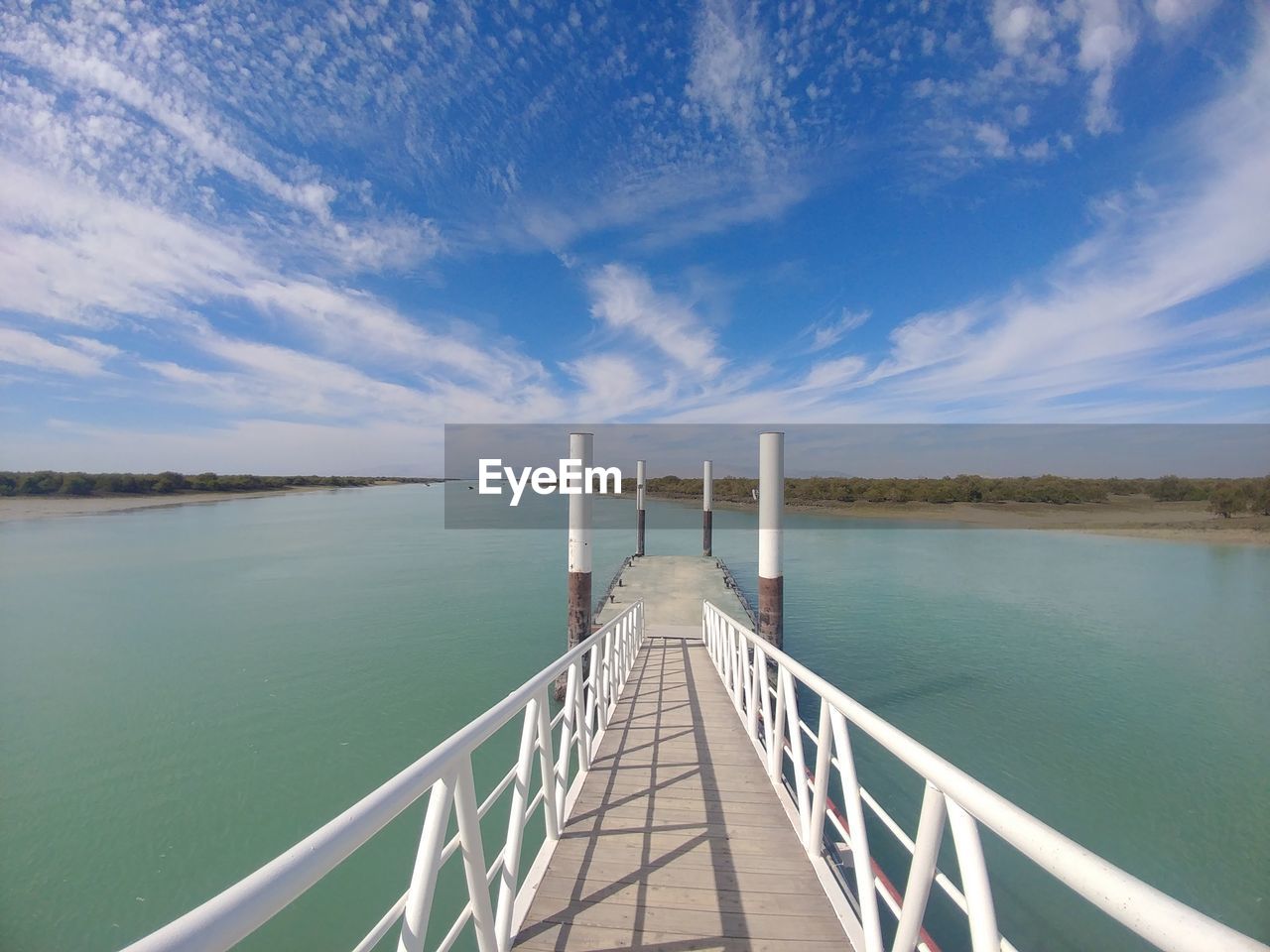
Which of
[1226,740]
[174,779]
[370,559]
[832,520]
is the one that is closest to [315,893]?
[174,779]

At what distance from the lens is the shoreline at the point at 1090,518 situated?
3102 cm

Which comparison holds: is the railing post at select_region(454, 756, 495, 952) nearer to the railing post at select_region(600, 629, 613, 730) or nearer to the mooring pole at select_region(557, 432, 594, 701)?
the railing post at select_region(600, 629, 613, 730)

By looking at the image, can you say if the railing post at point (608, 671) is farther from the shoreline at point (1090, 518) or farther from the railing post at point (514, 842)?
the shoreline at point (1090, 518)

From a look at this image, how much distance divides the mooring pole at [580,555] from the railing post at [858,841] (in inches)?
267

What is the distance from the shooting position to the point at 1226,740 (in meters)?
7.80

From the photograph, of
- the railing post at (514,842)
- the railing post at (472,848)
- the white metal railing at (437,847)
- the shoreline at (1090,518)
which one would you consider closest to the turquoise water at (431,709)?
the white metal railing at (437,847)

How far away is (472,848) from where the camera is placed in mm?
1934

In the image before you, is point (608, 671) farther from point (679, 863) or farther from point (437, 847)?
point (437, 847)

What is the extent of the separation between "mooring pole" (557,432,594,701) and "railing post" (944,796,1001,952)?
774cm

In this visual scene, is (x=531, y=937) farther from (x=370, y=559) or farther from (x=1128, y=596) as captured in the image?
(x=370, y=559)

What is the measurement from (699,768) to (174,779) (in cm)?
737

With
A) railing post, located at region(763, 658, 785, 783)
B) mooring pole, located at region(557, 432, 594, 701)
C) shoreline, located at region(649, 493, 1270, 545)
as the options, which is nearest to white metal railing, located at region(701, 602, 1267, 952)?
railing post, located at region(763, 658, 785, 783)

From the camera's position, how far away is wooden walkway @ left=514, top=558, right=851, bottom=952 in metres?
2.48

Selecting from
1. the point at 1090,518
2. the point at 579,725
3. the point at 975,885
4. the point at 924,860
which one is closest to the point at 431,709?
the point at 579,725
